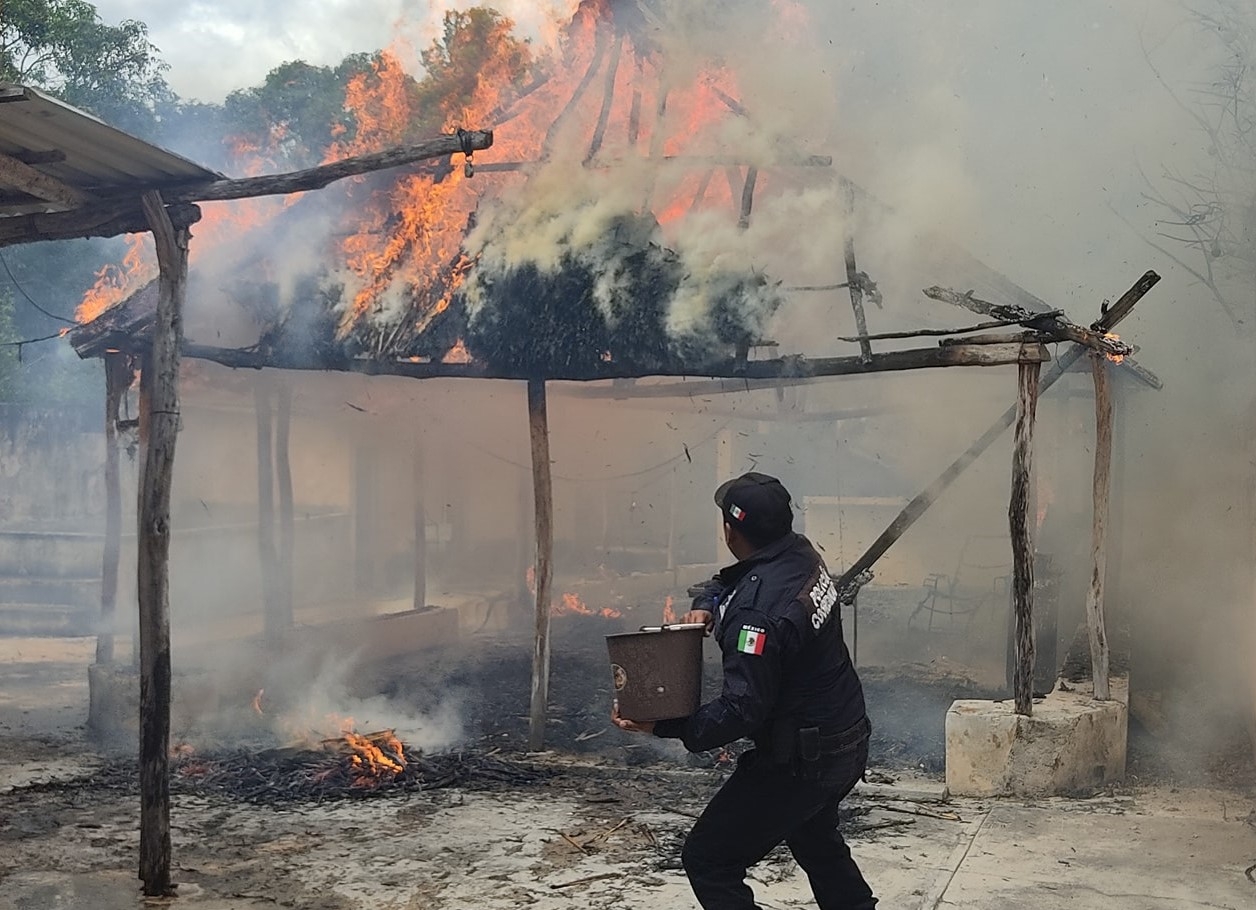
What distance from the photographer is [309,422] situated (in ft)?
58.8

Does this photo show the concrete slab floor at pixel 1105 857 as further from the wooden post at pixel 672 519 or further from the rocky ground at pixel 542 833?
the wooden post at pixel 672 519

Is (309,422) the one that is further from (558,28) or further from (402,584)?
(558,28)

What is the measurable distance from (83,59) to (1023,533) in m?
20.3

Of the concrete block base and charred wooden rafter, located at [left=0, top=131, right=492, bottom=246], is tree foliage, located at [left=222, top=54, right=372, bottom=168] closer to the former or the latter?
charred wooden rafter, located at [left=0, top=131, right=492, bottom=246]

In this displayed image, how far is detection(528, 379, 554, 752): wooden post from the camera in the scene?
922cm

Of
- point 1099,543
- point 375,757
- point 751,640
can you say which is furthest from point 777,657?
point 1099,543

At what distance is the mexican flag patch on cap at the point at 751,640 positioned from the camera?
399cm

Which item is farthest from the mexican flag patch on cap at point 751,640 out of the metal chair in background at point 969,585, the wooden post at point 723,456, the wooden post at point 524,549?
the wooden post at point 723,456

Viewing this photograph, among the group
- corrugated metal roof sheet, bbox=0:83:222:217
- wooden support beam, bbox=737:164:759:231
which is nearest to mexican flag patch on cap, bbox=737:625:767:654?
corrugated metal roof sheet, bbox=0:83:222:217

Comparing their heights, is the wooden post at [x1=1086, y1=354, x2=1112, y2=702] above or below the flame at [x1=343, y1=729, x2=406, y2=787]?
above

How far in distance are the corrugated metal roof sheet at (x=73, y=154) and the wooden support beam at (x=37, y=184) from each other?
0.09 feet

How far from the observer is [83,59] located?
21.7 metres

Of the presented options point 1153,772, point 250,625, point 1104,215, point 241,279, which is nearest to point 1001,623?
point 1104,215

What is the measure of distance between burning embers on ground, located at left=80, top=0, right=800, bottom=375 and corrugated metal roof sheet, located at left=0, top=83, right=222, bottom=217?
11.2 ft
